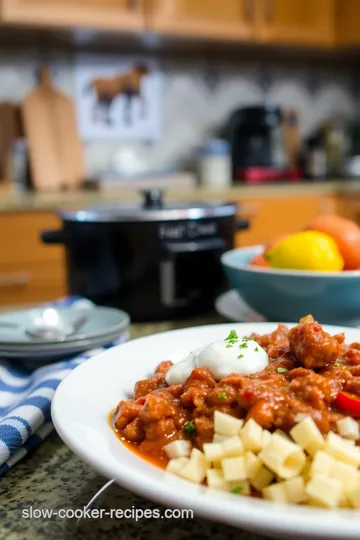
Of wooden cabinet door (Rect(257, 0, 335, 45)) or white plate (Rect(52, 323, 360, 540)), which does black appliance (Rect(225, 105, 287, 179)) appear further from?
white plate (Rect(52, 323, 360, 540))

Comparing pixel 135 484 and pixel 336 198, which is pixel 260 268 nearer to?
pixel 135 484

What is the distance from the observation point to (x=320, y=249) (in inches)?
37.5

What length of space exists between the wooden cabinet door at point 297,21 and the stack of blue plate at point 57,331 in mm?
2553

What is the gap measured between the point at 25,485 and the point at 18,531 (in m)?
0.08

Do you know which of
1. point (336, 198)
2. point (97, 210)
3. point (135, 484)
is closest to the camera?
point (135, 484)

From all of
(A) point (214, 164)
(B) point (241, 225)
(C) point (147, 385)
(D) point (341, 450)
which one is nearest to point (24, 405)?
(C) point (147, 385)

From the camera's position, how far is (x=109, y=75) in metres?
3.20

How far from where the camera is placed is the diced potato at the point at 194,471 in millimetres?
486

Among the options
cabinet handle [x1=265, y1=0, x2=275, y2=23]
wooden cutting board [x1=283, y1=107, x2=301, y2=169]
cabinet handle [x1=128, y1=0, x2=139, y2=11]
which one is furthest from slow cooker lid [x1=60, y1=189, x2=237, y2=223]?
wooden cutting board [x1=283, y1=107, x2=301, y2=169]

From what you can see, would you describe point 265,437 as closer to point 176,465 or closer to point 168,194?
point 176,465

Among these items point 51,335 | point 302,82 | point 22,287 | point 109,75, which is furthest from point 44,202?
point 302,82

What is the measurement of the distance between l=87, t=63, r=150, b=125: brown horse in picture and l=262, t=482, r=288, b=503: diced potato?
2.90m

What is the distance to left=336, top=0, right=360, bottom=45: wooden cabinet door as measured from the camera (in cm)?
333

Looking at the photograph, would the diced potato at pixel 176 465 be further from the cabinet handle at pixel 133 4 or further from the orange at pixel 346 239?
the cabinet handle at pixel 133 4
